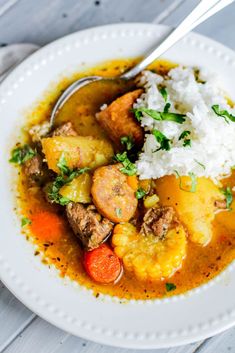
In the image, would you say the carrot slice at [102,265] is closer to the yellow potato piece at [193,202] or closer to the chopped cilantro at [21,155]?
the yellow potato piece at [193,202]

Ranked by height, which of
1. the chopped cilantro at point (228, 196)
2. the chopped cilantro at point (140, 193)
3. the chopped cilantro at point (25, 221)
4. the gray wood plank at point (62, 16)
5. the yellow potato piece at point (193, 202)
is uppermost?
the gray wood plank at point (62, 16)

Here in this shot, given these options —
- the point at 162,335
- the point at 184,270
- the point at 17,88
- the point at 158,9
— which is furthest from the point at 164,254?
the point at 158,9

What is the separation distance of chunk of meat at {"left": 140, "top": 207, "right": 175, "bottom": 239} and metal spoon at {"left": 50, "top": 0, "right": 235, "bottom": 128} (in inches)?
35.6

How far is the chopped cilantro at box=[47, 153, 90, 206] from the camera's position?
12.8ft

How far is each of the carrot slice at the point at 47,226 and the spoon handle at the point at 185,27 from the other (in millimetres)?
1059

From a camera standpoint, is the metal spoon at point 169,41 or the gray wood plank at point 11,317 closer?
the gray wood plank at point 11,317

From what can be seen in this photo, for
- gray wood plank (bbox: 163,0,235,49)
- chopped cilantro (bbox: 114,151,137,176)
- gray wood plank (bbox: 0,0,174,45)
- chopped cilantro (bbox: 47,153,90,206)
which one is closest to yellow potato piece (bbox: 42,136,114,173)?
chopped cilantro (bbox: 47,153,90,206)

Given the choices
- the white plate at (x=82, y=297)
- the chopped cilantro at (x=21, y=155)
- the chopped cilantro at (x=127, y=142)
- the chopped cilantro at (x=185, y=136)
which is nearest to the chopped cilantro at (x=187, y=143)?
the chopped cilantro at (x=185, y=136)

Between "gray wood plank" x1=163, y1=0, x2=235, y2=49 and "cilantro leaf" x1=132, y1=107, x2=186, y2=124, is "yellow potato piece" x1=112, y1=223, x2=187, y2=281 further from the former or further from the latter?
"gray wood plank" x1=163, y1=0, x2=235, y2=49

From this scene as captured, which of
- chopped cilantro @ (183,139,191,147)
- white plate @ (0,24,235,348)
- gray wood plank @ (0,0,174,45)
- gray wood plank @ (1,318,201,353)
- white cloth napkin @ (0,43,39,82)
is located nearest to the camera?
white plate @ (0,24,235,348)

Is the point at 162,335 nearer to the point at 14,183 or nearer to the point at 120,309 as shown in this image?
the point at 120,309

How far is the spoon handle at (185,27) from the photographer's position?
4129 millimetres

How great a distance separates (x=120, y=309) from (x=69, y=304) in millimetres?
301

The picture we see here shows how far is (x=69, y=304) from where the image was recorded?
3822 mm
